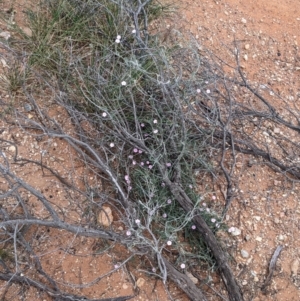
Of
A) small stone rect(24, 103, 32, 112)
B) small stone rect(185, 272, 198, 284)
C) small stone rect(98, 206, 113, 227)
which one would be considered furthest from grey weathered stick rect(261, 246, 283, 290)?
small stone rect(24, 103, 32, 112)

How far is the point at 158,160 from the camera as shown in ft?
7.48

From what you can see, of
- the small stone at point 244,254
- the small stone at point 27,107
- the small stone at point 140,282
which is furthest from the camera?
the small stone at point 27,107

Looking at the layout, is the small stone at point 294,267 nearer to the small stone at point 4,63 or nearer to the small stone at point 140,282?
the small stone at point 140,282

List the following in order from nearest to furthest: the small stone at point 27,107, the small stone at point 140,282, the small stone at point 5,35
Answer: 1. the small stone at point 140,282
2. the small stone at point 27,107
3. the small stone at point 5,35

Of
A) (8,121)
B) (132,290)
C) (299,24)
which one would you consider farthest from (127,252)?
(299,24)

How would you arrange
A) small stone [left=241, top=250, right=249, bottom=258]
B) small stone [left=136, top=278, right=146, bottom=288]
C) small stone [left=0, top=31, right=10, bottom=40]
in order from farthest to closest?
small stone [left=0, top=31, right=10, bottom=40], small stone [left=241, top=250, right=249, bottom=258], small stone [left=136, top=278, right=146, bottom=288]

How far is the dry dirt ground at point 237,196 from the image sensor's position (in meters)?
2.21

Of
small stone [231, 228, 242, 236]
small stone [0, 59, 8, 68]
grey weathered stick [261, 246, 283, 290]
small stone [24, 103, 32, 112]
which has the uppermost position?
small stone [0, 59, 8, 68]

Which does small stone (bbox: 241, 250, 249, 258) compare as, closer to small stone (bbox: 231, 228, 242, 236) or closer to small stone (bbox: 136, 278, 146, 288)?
small stone (bbox: 231, 228, 242, 236)

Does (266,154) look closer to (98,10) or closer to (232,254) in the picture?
(232,254)

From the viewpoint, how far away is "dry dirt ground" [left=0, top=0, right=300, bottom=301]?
2215 mm

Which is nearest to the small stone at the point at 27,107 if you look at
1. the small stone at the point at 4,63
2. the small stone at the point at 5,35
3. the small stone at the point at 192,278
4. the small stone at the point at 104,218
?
the small stone at the point at 4,63

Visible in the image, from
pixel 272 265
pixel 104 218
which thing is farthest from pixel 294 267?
pixel 104 218

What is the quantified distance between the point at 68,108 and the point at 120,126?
0.96ft
